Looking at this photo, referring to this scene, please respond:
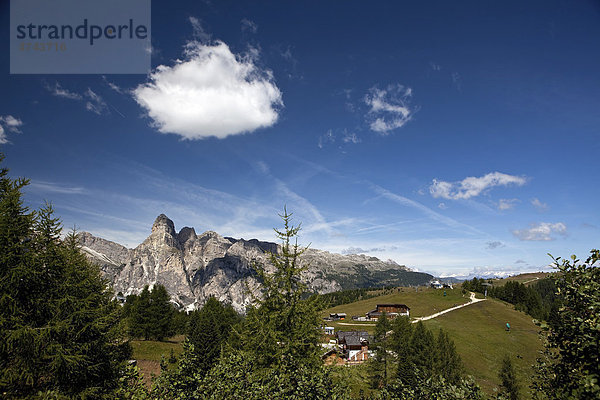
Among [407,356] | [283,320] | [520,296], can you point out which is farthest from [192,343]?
[520,296]

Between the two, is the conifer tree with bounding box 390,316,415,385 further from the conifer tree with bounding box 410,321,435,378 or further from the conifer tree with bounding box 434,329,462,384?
the conifer tree with bounding box 434,329,462,384

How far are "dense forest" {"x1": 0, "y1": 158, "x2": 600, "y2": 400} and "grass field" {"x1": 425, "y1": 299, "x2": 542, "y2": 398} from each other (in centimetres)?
6028

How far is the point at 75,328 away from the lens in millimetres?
18281

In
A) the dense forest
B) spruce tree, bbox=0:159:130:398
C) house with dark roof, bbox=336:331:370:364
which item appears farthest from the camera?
house with dark roof, bbox=336:331:370:364

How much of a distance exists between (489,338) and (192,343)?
10222cm

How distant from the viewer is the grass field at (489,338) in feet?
217

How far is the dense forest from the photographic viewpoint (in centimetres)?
732

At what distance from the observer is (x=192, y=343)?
16719 millimetres

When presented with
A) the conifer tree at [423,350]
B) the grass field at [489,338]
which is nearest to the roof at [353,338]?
the grass field at [489,338]

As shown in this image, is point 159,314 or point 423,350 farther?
point 159,314

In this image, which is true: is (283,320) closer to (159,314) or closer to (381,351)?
(381,351)

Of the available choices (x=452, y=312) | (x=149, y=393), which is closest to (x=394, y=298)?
(x=452, y=312)

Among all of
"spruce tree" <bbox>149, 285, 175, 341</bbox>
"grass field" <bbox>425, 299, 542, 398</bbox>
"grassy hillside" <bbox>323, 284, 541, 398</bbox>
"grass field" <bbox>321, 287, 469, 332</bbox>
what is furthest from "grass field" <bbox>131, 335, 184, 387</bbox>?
"grass field" <bbox>321, 287, 469, 332</bbox>

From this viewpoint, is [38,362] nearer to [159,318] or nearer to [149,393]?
[149,393]
